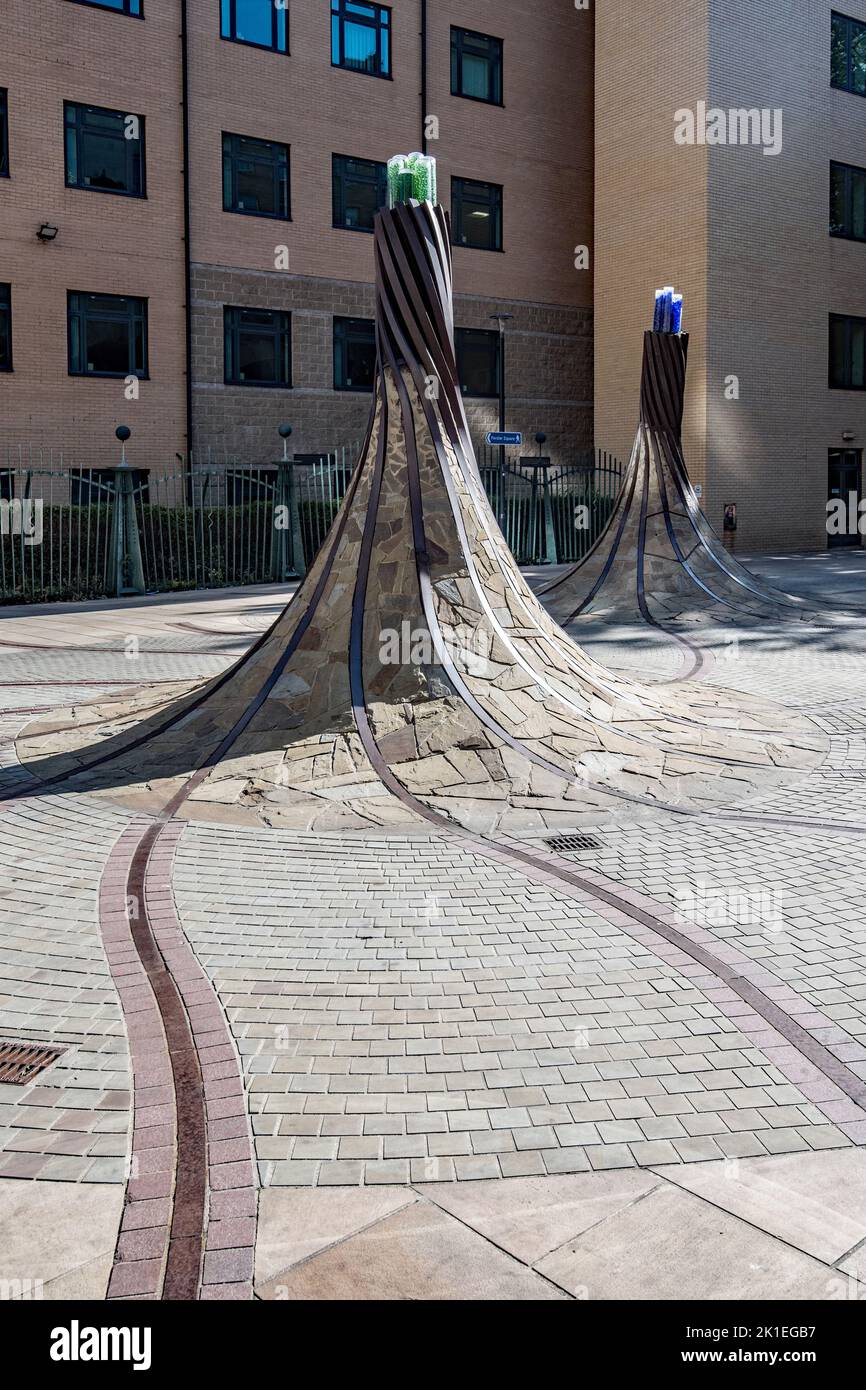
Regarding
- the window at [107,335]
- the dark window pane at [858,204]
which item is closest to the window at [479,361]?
the window at [107,335]

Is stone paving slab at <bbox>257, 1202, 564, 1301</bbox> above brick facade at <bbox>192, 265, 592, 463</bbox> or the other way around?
the other way around

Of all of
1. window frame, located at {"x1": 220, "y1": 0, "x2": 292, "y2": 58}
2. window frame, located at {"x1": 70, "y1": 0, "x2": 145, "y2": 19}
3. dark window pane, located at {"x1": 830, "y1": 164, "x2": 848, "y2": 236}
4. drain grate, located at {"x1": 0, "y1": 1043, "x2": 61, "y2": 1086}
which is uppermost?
window frame, located at {"x1": 220, "y1": 0, "x2": 292, "y2": 58}

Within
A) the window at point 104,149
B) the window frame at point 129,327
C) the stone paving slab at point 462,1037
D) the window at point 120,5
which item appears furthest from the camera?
the window frame at point 129,327

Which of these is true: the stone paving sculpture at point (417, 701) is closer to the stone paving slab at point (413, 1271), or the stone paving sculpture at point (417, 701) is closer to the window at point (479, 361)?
the stone paving slab at point (413, 1271)

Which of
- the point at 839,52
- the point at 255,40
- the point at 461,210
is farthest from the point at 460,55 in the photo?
the point at 839,52

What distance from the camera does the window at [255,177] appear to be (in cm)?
2728

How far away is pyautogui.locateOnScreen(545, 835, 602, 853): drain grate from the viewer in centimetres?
656

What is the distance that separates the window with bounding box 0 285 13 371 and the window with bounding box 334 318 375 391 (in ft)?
25.4

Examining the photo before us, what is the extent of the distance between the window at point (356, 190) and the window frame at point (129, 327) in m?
5.55

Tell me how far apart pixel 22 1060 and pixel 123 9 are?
2666 cm

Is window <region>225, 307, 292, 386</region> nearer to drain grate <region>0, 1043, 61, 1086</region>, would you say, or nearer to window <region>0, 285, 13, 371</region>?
window <region>0, 285, 13, 371</region>

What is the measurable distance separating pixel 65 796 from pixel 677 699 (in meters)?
4.94

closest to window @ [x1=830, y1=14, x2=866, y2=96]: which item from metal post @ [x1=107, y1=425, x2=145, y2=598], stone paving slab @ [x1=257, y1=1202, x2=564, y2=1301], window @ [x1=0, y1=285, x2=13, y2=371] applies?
window @ [x1=0, y1=285, x2=13, y2=371]
